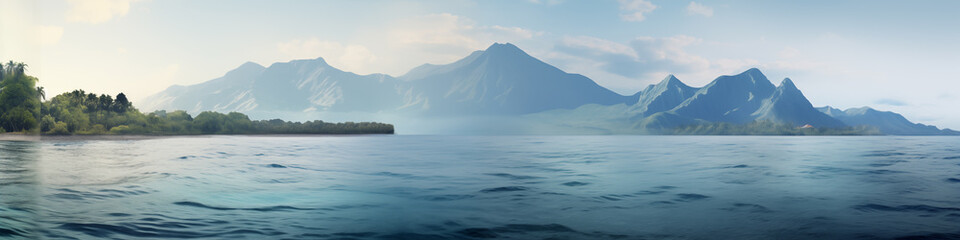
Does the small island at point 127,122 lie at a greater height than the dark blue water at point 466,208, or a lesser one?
greater

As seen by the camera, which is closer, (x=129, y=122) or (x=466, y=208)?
(x=466, y=208)

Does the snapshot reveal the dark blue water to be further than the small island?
No

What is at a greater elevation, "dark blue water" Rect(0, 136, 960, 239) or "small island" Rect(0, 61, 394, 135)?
"small island" Rect(0, 61, 394, 135)

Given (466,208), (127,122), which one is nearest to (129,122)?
(127,122)

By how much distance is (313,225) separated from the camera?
1273 cm

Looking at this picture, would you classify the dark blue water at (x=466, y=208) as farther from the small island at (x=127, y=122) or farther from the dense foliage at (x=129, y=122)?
the dense foliage at (x=129, y=122)

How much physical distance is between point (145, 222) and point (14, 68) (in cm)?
570

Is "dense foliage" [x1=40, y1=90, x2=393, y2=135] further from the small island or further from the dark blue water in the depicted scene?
the dark blue water

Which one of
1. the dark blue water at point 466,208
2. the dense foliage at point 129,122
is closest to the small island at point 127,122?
the dense foliage at point 129,122

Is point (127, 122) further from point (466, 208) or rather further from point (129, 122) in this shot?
point (466, 208)

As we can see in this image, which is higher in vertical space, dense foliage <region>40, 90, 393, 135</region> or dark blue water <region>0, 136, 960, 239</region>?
dense foliage <region>40, 90, 393, 135</region>

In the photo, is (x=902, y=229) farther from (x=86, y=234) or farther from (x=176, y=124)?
(x=176, y=124)

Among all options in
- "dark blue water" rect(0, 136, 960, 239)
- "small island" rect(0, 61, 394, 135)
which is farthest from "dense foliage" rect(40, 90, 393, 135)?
"dark blue water" rect(0, 136, 960, 239)

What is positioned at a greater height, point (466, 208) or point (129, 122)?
point (129, 122)
